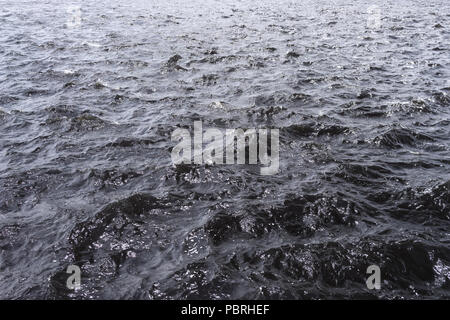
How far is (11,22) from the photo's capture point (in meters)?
25.8

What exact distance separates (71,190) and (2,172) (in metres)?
2.09

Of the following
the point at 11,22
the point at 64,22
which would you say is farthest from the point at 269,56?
the point at 11,22

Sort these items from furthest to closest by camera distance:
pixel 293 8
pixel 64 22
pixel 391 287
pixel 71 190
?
pixel 293 8, pixel 64 22, pixel 71 190, pixel 391 287

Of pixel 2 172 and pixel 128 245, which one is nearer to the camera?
pixel 128 245

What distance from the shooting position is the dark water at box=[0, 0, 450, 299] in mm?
6613

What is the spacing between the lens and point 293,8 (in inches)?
1186

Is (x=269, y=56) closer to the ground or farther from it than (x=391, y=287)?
farther from it

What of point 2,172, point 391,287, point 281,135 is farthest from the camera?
point 281,135

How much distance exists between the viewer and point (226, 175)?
9258 millimetres

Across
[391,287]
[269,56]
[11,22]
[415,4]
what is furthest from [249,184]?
[415,4]

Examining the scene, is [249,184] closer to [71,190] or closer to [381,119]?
[71,190]

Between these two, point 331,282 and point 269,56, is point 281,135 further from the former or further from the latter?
point 269,56

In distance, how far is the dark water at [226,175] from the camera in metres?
6.61

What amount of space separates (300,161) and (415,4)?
27.5 metres
